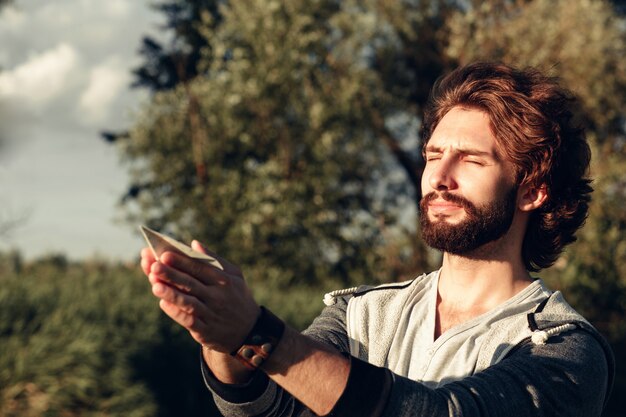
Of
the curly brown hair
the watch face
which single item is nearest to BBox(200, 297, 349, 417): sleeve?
the watch face

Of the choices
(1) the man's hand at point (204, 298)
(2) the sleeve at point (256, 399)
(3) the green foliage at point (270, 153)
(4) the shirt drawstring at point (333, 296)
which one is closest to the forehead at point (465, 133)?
(4) the shirt drawstring at point (333, 296)

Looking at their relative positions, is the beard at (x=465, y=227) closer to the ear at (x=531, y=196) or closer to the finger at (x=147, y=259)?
the ear at (x=531, y=196)

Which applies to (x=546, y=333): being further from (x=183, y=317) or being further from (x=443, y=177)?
(x=183, y=317)

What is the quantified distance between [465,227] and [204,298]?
56.1 inches

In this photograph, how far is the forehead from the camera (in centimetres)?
329

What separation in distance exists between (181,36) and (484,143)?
27.5m

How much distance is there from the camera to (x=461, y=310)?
3328mm

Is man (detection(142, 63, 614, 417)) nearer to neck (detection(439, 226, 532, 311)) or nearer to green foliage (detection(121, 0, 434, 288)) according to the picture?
neck (detection(439, 226, 532, 311))

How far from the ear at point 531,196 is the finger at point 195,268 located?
1840 mm

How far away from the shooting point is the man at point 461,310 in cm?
220

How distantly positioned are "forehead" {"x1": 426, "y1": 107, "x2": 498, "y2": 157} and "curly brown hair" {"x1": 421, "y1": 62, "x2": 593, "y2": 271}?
0.04 metres

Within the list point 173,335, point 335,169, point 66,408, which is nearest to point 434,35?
point 335,169

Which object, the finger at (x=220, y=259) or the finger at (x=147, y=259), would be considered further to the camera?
the finger at (x=220, y=259)

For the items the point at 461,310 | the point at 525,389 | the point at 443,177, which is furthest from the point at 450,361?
the point at 443,177
